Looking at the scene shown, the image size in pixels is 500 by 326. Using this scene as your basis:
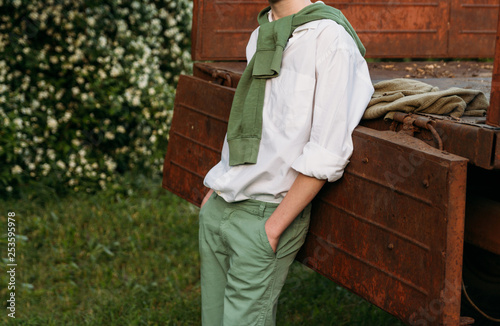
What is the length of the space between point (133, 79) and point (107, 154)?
2.44 ft

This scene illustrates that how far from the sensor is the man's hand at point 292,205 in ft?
6.82

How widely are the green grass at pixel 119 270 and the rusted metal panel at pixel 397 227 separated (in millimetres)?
1641

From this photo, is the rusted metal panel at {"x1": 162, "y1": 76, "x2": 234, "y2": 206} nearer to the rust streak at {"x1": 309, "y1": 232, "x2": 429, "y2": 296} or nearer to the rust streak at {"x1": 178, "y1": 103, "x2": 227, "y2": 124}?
the rust streak at {"x1": 178, "y1": 103, "x2": 227, "y2": 124}

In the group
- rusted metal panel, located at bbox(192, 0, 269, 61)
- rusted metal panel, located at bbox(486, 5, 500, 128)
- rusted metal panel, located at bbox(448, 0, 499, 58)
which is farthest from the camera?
rusted metal panel, located at bbox(448, 0, 499, 58)

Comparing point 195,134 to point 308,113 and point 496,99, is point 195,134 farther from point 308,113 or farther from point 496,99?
point 496,99

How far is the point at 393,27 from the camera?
12.5 feet

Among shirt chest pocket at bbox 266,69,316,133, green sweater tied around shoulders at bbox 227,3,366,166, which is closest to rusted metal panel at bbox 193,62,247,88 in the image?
green sweater tied around shoulders at bbox 227,3,366,166

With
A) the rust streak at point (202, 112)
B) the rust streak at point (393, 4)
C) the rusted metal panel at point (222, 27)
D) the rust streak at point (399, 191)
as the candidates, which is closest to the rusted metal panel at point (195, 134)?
the rust streak at point (202, 112)

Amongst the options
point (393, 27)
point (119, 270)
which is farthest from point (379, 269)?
point (119, 270)

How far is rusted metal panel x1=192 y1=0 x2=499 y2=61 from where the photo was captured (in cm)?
346

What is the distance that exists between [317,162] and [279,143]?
187 mm

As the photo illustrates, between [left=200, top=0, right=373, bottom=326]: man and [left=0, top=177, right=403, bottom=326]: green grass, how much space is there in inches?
61.2

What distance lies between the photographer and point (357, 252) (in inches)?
85.0

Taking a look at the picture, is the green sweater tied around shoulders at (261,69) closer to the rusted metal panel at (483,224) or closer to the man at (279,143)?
the man at (279,143)
